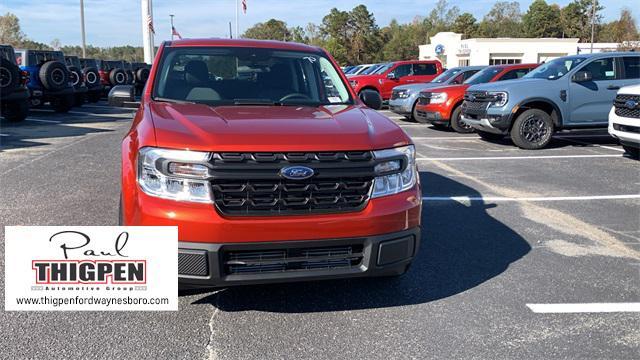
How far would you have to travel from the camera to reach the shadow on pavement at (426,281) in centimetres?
374

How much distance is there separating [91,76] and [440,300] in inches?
785

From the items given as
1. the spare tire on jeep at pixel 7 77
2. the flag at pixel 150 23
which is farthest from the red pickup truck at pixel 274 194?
the flag at pixel 150 23

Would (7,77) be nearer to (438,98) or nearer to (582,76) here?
(438,98)

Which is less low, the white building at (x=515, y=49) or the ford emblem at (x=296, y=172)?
the white building at (x=515, y=49)

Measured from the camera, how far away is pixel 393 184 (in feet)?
11.2

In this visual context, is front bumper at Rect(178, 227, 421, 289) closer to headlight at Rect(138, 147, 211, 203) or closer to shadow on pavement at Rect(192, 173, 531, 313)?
headlight at Rect(138, 147, 211, 203)

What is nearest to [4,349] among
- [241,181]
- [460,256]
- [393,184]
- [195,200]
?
[195,200]

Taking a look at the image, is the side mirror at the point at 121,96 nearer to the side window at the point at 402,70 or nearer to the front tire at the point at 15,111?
the front tire at the point at 15,111

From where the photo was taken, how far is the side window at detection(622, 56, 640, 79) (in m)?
10.9

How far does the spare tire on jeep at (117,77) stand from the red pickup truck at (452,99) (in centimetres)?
1457

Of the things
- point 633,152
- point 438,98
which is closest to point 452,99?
point 438,98

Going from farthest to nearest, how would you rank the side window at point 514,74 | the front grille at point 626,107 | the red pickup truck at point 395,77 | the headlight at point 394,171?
the red pickup truck at point 395,77 → the side window at point 514,74 → the front grille at point 626,107 → the headlight at point 394,171

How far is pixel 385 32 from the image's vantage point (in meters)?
95.4

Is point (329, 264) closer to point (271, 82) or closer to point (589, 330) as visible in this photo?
point (589, 330)
